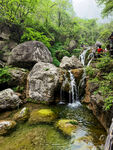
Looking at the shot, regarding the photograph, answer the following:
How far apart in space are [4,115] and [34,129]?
8.76 ft

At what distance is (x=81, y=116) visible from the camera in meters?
5.88

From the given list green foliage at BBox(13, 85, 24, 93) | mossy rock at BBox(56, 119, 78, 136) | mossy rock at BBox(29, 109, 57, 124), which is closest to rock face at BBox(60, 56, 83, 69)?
green foliage at BBox(13, 85, 24, 93)

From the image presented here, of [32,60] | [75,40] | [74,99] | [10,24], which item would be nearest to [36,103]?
[74,99]

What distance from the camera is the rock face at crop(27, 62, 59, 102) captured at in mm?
8062

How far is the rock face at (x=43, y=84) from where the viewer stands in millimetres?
8062

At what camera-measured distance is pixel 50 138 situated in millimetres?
3768

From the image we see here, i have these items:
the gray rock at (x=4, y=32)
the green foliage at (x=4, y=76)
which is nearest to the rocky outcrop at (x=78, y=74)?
the green foliage at (x=4, y=76)

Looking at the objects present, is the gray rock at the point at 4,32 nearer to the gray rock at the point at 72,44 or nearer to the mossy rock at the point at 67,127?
the gray rock at the point at 72,44

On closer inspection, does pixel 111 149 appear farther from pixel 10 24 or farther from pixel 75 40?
pixel 75 40

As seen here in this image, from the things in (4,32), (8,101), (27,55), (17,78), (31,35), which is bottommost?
(8,101)

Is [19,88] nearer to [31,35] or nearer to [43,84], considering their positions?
[43,84]

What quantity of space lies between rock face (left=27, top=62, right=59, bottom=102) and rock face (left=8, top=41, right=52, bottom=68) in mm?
2124

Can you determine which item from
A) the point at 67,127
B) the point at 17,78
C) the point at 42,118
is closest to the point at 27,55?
the point at 17,78

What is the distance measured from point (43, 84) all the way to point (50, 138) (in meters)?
4.96
